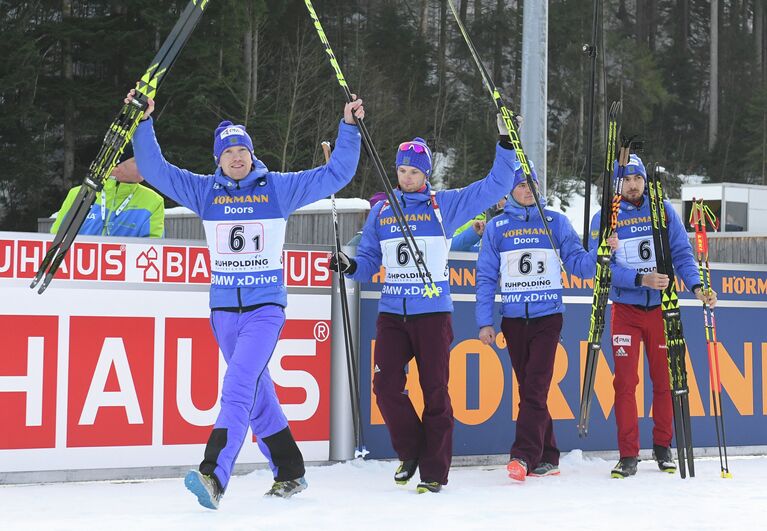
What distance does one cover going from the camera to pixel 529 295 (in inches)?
269

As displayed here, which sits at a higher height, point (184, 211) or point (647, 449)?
point (184, 211)

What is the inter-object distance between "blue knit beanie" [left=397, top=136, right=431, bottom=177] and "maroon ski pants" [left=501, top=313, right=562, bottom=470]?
1.15 m

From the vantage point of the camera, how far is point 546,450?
701 centimetres

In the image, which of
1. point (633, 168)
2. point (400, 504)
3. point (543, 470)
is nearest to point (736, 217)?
point (633, 168)

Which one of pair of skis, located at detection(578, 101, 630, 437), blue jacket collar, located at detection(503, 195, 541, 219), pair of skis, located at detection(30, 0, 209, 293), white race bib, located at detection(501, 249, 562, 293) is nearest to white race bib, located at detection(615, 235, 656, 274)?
pair of skis, located at detection(578, 101, 630, 437)

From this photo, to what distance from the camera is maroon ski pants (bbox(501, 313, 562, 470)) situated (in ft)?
21.9

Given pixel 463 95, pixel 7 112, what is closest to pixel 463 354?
pixel 7 112

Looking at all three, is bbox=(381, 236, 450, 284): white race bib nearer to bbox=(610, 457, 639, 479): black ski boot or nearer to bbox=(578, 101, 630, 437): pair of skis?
bbox=(578, 101, 630, 437): pair of skis

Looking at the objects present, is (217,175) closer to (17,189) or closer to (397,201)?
(397,201)

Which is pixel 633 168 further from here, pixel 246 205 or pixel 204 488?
pixel 204 488

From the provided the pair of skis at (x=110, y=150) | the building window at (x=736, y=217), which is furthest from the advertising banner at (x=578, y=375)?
the building window at (x=736, y=217)

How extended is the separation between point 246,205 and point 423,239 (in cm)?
116

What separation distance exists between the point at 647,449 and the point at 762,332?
4.47 ft

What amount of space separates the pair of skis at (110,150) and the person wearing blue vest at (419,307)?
141cm
